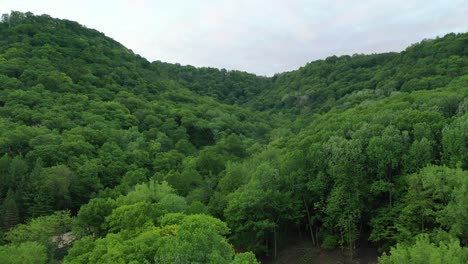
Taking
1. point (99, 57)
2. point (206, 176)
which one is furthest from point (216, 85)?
point (206, 176)

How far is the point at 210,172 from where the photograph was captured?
2371 inches

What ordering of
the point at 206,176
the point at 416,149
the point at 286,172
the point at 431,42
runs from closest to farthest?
the point at 416,149, the point at 286,172, the point at 206,176, the point at 431,42

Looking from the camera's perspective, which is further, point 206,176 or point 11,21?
point 11,21

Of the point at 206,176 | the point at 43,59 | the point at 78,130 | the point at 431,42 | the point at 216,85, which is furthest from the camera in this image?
the point at 216,85

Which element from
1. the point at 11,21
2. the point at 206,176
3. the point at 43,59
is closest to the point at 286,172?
the point at 206,176

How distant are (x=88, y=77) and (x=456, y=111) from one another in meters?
86.2

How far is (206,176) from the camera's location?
61125 mm

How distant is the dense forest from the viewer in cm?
3183

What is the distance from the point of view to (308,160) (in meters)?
45.2

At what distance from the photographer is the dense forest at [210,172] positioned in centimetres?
3183

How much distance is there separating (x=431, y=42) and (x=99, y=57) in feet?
318

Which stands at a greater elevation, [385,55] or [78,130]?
[385,55]

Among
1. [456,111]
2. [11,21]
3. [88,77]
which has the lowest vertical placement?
[456,111]

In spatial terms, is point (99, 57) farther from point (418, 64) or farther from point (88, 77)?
point (418, 64)
